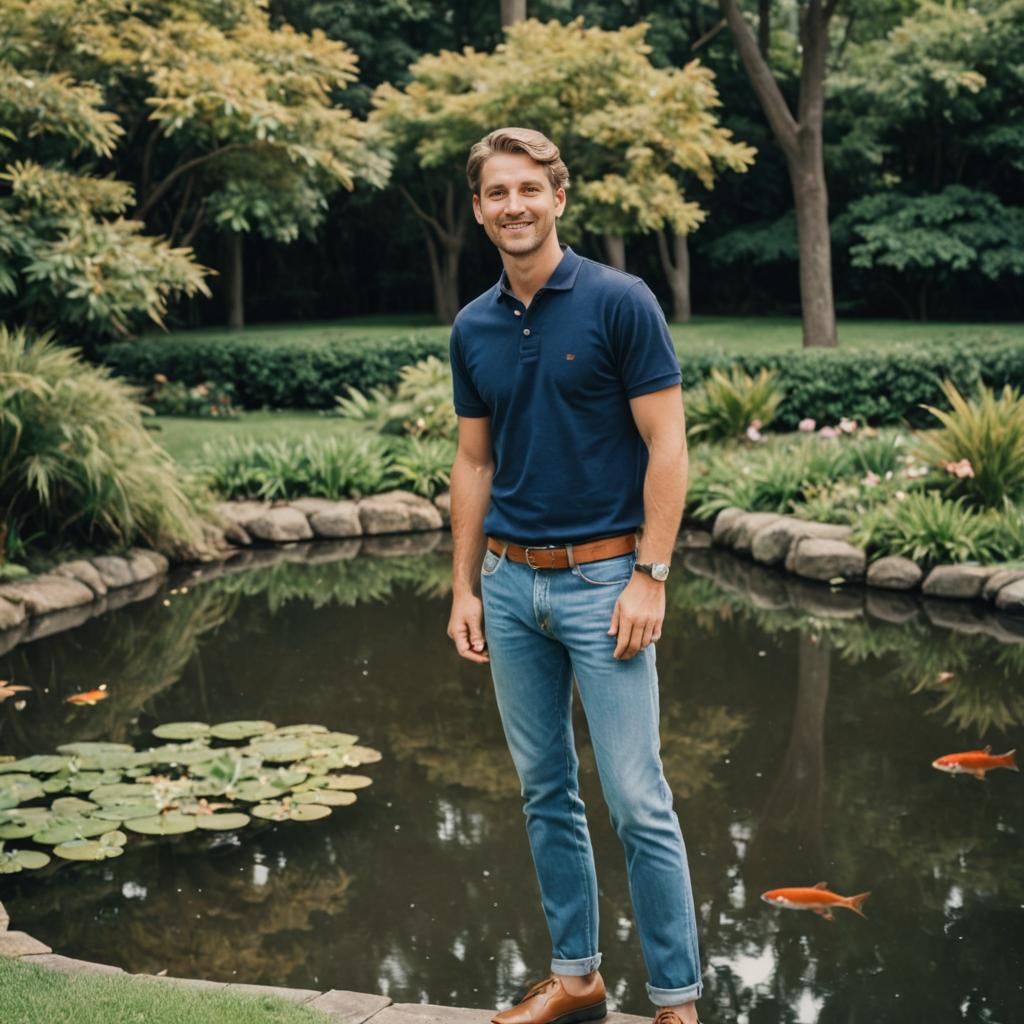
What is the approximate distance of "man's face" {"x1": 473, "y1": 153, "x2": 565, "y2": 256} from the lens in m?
2.83

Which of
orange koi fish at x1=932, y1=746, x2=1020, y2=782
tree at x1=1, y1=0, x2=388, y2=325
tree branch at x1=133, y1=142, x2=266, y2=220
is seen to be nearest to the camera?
orange koi fish at x1=932, y1=746, x2=1020, y2=782

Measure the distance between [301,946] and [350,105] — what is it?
19487 mm

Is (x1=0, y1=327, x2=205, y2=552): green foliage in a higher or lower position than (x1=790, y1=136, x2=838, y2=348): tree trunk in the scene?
lower

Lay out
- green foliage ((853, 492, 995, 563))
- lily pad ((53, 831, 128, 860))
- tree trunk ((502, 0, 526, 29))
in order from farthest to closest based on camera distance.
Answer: tree trunk ((502, 0, 526, 29)) < green foliage ((853, 492, 995, 563)) < lily pad ((53, 831, 128, 860))

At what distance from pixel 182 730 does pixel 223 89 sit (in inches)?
295

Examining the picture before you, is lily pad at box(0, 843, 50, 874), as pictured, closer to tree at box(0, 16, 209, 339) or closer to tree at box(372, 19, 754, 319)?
tree at box(0, 16, 209, 339)

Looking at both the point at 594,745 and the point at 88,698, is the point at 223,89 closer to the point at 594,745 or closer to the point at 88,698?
the point at 88,698

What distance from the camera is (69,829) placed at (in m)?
4.81

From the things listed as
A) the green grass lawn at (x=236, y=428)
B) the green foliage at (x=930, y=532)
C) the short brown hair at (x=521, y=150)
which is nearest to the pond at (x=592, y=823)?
the green foliage at (x=930, y=532)

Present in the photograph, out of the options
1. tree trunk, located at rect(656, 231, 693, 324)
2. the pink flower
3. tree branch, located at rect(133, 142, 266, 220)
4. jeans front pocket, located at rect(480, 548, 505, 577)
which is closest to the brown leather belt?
jeans front pocket, located at rect(480, 548, 505, 577)

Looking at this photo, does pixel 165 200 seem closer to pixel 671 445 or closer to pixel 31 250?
pixel 31 250

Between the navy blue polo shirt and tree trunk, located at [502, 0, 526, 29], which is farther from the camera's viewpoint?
tree trunk, located at [502, 0, 526, 29]

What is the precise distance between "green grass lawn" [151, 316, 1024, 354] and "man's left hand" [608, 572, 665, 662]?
11218mm

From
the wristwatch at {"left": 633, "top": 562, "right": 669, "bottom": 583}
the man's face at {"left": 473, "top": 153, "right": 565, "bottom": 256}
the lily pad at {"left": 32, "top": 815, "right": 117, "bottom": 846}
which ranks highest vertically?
the man's face at {"left": 473, "top": 153, "right": 565, "bottom": 256}
